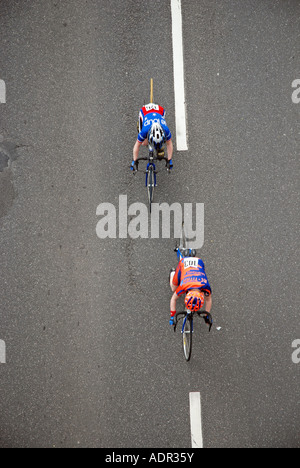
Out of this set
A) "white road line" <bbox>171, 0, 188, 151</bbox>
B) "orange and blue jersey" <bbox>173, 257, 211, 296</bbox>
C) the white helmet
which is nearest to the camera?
"orange and blue jersey" <bbox>173, 257, 211, 296</bbox>

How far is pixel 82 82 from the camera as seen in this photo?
738cm

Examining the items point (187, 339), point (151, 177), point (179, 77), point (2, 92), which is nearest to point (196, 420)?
A: point (187, 339)

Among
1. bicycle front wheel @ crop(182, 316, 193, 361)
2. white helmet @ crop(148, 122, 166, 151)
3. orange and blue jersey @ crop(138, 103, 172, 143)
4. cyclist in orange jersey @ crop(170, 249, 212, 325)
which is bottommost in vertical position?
bicycle front wheel @ crop(182, 316, 193, 361)

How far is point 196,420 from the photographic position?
6449mm

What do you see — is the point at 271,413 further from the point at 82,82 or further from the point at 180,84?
the point at 82,82

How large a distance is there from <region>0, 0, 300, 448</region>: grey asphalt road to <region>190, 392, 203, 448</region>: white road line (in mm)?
102

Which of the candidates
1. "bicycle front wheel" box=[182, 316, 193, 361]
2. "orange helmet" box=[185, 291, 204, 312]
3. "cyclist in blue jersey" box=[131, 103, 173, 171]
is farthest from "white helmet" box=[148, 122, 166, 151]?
"bicycle front wheel" box=[182, 316, 193, 361]

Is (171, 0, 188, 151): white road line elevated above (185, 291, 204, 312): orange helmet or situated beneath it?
elevated above

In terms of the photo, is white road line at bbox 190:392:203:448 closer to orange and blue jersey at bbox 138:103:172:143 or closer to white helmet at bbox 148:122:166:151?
white helmet at bbox 148:122:166:151

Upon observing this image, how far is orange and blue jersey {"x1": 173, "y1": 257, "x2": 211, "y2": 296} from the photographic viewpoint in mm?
5516

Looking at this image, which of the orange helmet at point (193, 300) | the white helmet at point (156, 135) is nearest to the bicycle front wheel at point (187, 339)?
the orange helmet at point (193, 300)

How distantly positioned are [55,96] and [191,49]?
2.76 m

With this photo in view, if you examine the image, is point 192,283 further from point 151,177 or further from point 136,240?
point 151,177

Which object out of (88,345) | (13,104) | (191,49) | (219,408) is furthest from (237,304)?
(13,104)
